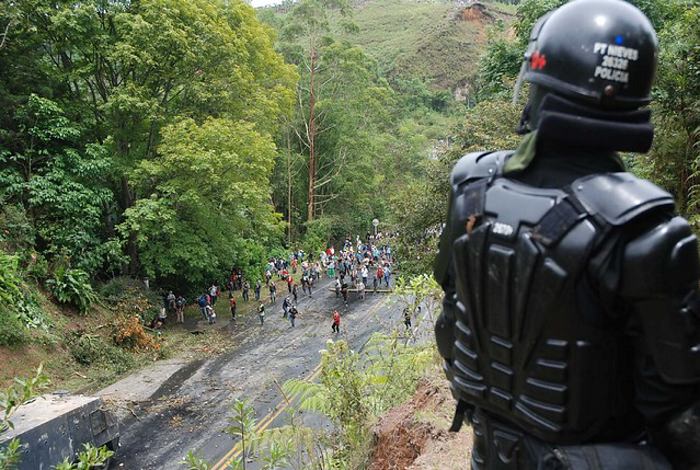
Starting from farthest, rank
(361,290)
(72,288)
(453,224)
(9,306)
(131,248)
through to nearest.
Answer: (361,290), (131,248), (72,288), (9,306), (453,224)

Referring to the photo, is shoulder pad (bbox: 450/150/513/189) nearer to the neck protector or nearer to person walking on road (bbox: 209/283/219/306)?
the neck protector

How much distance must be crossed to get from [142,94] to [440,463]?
15918 millimetres

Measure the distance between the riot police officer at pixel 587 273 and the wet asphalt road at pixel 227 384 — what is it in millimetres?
5971

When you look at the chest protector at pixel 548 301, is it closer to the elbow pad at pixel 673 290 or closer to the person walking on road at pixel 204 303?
the elbow pad at pixel 673 290

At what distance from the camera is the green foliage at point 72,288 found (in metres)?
16.4

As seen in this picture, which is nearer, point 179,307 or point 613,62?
point 613,62

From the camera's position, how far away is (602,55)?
5.70 feet

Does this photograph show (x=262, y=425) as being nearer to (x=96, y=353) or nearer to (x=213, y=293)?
(x=96, y=353)

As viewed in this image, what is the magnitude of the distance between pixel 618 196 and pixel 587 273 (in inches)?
9.9

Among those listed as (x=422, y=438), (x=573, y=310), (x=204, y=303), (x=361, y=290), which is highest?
(x=573, y=310)

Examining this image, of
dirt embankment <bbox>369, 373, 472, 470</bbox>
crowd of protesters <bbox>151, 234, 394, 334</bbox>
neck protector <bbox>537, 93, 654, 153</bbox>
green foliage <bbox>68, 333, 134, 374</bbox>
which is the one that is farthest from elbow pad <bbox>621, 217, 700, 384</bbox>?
green foliage <bbox>68, 333, 134, 374</bbox>

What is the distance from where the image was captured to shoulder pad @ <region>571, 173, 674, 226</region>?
5.34 feet

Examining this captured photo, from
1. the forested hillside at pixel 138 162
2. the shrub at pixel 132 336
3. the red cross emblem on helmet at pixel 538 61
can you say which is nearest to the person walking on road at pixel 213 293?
the forested hillside at pixel 138 162

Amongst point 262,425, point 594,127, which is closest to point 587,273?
point 594,127
